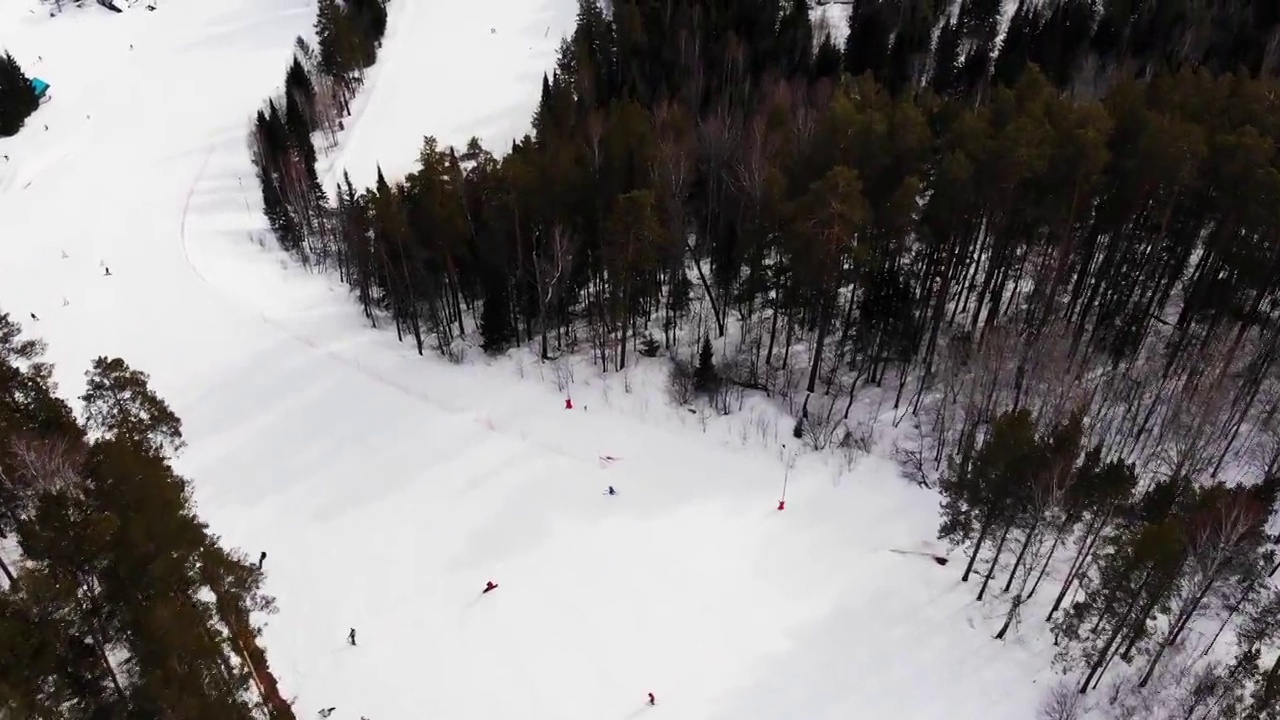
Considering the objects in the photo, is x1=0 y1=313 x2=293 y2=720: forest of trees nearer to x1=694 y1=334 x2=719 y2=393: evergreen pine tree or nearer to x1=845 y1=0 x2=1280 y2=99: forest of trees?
x1=694 y1=334 x2=719 y2=393: evergreen pine tree

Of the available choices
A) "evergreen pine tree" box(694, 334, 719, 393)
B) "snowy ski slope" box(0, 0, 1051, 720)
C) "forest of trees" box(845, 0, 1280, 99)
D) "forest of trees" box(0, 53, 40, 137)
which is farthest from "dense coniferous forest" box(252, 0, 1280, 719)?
"forest of trees" box(0, 53, 40, 137)

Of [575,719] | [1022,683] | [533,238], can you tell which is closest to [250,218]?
[533,238]

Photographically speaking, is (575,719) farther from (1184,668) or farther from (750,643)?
(1184,668)

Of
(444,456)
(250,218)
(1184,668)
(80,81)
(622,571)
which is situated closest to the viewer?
(1184,668)

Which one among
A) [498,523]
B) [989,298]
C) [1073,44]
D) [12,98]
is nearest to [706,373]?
[498,523]

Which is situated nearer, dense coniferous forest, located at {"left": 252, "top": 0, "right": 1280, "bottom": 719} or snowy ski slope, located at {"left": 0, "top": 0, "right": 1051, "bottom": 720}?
dense coniferous forest, located at {"left": 252, "top": 0, "right": 1280, "bottom": 719}

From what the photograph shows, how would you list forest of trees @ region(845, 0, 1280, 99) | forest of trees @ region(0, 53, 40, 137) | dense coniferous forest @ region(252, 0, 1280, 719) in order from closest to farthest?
dense coniferous forest @ region(252, 0, 1280, 719) < forest of trees @ region(845, 0, 1280, 99) < forest of trees @ region(0, 53, 40, 137)
